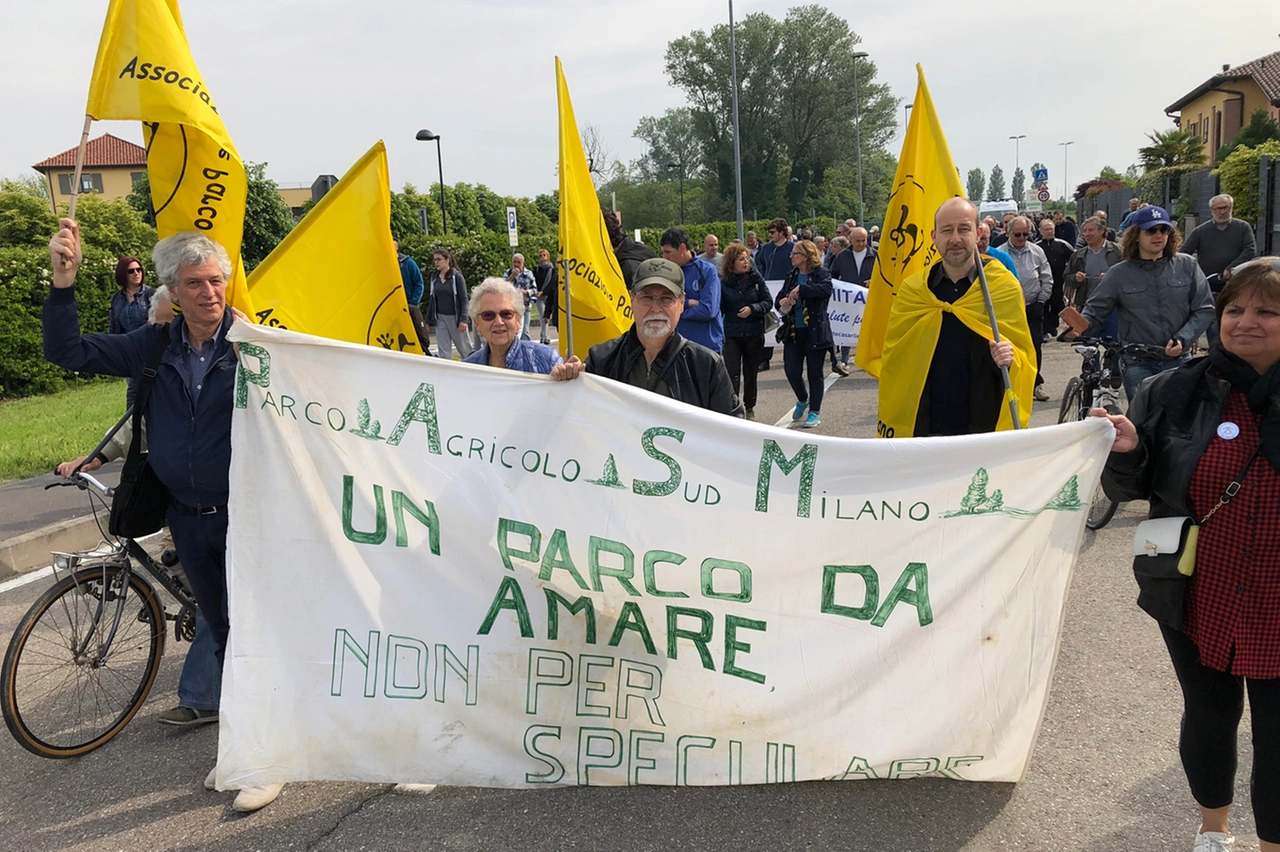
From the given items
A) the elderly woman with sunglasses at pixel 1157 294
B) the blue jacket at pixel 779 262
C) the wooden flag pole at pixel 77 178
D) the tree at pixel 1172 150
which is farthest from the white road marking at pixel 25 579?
the tree at pixel 1172 150

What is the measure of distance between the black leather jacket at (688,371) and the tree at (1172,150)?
42485 mm

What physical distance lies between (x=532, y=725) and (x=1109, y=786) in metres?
1.92

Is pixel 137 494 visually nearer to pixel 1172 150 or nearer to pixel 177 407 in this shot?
pixel 177 407

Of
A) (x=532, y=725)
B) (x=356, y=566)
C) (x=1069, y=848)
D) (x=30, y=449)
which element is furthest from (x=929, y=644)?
(x=30, y=449)

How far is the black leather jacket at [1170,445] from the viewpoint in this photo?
265cm

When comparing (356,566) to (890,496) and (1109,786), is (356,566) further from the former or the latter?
(1109,786)

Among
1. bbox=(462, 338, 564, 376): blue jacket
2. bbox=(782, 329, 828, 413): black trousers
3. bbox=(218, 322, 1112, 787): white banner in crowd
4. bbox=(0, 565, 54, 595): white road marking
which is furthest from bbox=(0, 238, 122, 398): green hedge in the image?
bbox=(218, 322, 1112, 787): white banner in crowd

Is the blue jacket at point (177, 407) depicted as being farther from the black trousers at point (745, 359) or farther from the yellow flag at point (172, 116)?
the black trousers at point (745, 359)

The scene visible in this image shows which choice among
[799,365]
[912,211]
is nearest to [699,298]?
[799,365]

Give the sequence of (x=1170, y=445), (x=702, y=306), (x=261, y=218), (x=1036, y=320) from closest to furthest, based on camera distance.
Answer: (x=1170, y=445)
(x=702, y=306)
(x=1036, y=320)
(x=261, y=218)

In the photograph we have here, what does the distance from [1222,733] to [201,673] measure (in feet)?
11.9

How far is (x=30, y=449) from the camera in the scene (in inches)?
378

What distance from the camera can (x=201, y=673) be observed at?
159 inches

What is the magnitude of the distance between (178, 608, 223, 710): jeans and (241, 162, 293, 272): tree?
24384 mm
